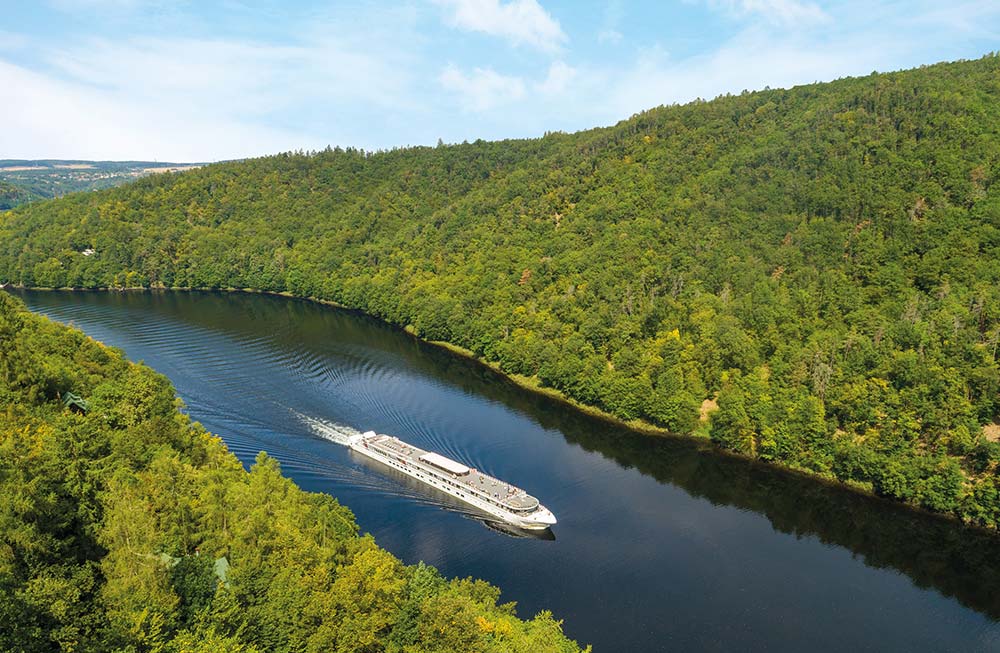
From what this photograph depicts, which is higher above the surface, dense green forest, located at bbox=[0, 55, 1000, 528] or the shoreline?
dense green forest, located at bbox=[0, 55, 1000, 528]

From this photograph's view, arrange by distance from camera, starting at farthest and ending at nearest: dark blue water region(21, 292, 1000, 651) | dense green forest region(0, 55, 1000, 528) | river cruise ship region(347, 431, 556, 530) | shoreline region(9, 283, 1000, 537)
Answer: dense green forest region(0, 55, 1000, 528) → shoreline region(9, 283, 1000, 537) → river cruise ship region(347, 431, 556, 530) → dark blue water region(21, 292, 1000, 651)

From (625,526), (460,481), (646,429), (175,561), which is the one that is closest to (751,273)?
(646,429)

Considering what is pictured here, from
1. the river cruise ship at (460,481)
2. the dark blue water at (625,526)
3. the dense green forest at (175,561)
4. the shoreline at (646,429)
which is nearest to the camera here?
the dense green forest at (175,561)

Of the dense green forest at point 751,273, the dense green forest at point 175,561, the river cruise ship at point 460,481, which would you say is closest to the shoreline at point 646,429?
the dense green forest at point 751,273

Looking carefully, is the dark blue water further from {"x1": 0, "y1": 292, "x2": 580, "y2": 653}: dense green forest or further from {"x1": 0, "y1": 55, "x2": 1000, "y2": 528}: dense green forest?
{"x1": 0, "y1": 292, "x2": 580, "y2": 653}: dense green forest

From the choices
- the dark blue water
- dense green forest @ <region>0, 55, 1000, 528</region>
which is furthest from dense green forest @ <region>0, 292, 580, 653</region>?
dense green forest @ <region>0, 55, 1000, 528</region>

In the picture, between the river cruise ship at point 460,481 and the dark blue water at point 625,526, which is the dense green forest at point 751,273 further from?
the river cruise ship at point 460,481
